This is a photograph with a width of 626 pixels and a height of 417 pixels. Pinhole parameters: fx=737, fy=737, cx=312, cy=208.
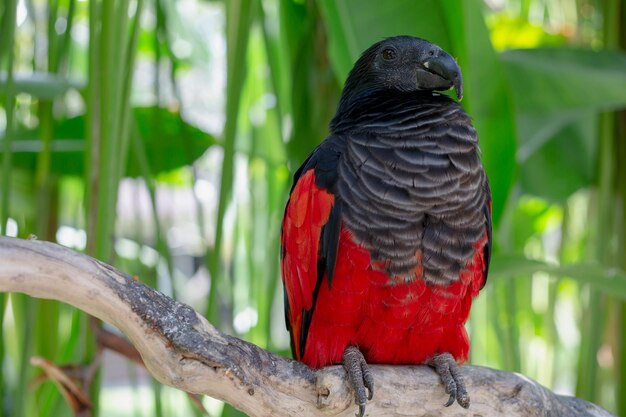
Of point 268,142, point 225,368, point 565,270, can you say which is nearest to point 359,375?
point 225,368

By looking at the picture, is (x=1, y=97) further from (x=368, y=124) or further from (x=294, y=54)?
(x=368, y=124)

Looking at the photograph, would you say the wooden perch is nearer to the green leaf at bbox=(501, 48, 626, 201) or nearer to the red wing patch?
the red wing patch

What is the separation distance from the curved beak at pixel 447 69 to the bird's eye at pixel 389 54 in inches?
2.7

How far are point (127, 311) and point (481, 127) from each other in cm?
80

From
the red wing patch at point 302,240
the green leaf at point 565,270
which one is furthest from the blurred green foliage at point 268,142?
the red wing patch at point 302,240

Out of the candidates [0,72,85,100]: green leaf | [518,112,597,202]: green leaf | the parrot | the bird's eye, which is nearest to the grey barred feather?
the parrot

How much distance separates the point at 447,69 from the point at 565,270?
1.26 feet

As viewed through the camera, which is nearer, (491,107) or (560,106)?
(491,107)

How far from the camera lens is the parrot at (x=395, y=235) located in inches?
42.4

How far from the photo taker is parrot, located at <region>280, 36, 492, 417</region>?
42.4 inches

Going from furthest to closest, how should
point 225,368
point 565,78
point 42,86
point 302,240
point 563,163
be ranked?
point 563,163
point 565,78
point 42,86
point 302,240
point 225,368

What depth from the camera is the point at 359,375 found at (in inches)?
41.6

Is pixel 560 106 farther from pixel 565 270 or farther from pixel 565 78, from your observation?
pixel 565 270

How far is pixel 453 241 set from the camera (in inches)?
43.2
